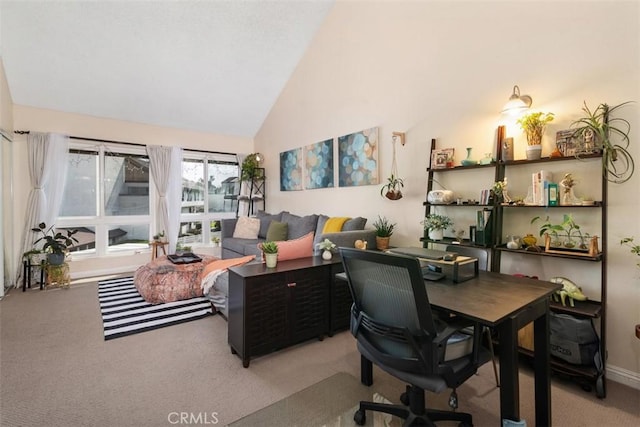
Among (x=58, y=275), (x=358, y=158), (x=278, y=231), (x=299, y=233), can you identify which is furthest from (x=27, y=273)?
(x=358, y=158)

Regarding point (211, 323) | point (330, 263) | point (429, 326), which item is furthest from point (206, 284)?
point (429, 326)

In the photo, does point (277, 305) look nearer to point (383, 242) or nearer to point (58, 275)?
point (383, 242)

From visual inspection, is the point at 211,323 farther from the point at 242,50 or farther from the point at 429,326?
the point at 242,50

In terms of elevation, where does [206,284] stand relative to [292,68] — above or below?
below

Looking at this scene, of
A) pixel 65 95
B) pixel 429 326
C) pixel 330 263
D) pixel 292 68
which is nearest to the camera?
pixel 429 326

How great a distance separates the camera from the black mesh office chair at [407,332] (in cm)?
130

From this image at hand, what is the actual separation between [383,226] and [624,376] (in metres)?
2.20

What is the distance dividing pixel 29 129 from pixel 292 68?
3.91 meters

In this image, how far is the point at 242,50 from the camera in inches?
176

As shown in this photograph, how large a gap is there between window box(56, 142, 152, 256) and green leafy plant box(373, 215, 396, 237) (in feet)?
13.1

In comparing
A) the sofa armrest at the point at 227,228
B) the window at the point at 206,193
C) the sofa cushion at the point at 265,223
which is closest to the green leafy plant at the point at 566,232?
the sofa cushion at the point at 265,223

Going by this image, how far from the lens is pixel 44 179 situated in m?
4.42

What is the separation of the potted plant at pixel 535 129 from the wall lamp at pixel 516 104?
0.08 m

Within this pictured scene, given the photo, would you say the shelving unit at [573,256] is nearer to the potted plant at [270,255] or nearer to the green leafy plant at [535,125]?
the green leafy plant at [535,125]
